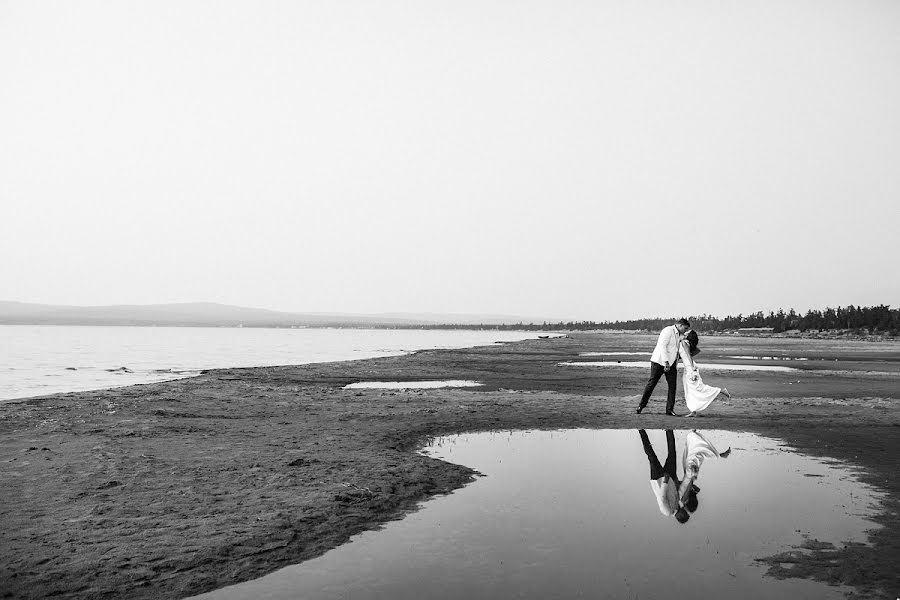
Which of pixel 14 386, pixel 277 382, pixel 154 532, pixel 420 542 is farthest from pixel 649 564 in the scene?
pixel 14 386

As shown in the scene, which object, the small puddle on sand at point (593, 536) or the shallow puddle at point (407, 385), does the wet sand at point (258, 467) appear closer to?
the small puddle on sand at point (593, 536)

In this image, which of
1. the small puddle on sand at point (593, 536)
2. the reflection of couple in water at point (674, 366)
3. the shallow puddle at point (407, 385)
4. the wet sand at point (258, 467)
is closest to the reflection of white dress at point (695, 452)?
the small puddle on sand at point (593, 536)

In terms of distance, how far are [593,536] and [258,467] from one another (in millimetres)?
5715

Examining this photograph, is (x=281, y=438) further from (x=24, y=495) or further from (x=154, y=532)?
(x=154, y=532)

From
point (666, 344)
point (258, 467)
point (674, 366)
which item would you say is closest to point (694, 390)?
point (674, 366)

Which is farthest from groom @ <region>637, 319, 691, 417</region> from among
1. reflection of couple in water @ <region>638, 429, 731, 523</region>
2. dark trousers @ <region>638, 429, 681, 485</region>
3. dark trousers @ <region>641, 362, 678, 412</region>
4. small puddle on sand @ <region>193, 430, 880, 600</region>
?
small puddle on sand @ <region>193, 430, 880, 600</region>

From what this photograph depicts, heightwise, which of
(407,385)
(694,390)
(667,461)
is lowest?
(407,385)

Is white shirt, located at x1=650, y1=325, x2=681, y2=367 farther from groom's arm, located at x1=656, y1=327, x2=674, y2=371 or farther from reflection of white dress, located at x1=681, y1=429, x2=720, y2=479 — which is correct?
reflection of white dress, located at x1=681, y1=429, x2=720, y2=479

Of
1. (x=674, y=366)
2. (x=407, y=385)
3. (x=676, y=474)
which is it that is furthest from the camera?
(x=407, y=385)

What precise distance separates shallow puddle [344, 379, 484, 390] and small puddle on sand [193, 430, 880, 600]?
14963 millimetres

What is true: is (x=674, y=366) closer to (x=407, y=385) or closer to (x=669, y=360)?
(x=669, y=360)

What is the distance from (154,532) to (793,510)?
758cm

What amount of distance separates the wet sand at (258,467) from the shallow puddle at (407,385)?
5.18 ft

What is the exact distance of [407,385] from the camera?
27.6 meters
